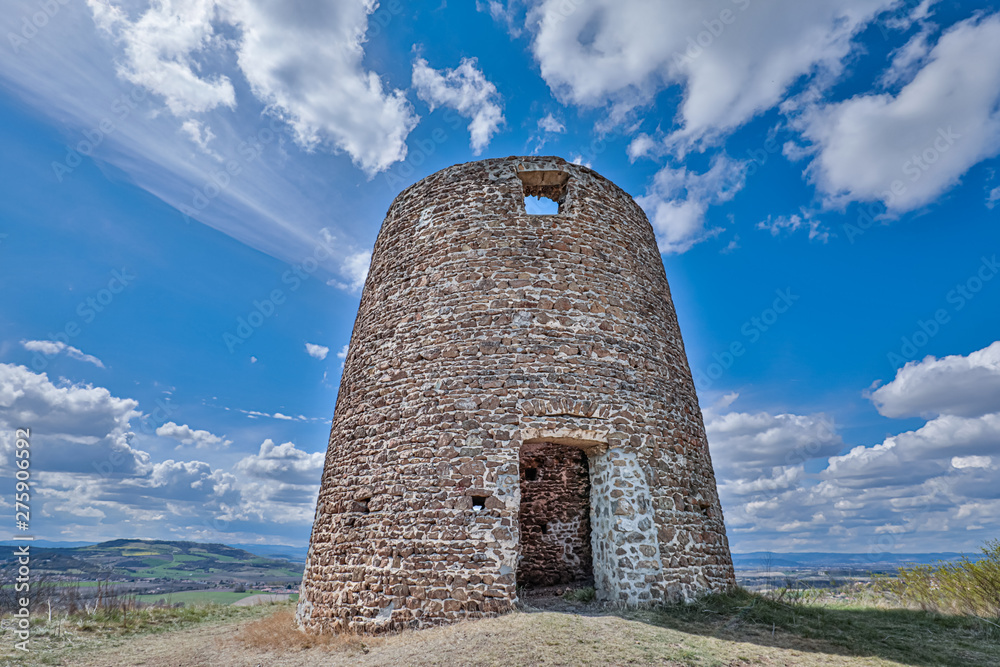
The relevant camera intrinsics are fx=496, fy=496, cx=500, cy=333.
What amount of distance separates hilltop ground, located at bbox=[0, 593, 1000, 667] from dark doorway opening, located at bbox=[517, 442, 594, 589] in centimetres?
270

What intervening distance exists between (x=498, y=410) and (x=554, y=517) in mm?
4844

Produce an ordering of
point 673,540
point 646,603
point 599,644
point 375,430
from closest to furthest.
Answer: point 599,644 → point 646,603 → point 673,540 → point 375,430

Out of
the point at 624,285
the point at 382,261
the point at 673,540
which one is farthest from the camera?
the point at 382,261

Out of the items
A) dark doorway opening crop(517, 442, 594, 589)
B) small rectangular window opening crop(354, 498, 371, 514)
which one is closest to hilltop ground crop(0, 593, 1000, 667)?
small rectangular window opening crop(354, 498, 371, 514)

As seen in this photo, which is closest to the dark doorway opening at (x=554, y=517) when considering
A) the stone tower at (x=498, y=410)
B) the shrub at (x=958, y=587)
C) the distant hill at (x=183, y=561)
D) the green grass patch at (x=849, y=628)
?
the stone tower at (x=498, y=410)

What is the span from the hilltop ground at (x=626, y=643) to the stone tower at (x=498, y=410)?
526 millimetres

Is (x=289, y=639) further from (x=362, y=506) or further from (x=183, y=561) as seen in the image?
(x=183, y=561)

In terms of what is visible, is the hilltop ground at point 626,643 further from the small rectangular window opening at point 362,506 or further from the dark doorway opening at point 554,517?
the dark doorway opening at point 554,517

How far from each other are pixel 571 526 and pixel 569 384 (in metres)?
4.77

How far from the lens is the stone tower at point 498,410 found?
7.37m

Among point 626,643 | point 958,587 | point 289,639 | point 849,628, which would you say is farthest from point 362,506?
point 958,587

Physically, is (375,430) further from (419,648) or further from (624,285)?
(624,285)

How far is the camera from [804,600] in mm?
8930

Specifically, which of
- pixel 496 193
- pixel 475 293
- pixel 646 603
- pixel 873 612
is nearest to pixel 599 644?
pixel 646 603
